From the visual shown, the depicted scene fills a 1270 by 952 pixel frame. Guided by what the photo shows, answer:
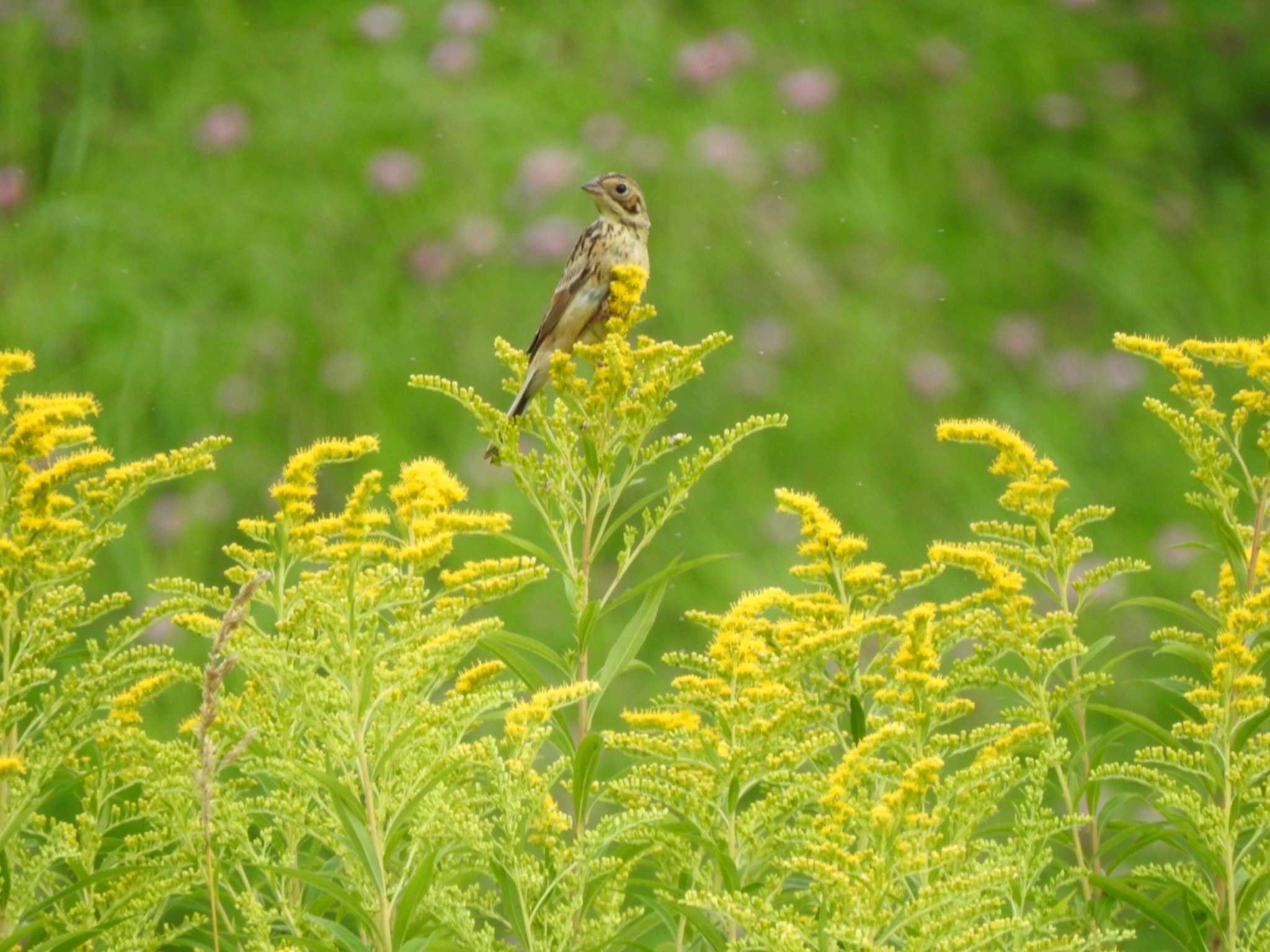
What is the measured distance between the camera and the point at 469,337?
7.23 meters

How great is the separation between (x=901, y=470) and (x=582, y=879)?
501 centimetres

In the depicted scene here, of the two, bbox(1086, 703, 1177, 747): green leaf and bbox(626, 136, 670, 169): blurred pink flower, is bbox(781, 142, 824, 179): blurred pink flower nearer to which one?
bbox(626, 136, 670, 169): blurred pink flower

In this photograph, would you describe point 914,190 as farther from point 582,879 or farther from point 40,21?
point 582,879

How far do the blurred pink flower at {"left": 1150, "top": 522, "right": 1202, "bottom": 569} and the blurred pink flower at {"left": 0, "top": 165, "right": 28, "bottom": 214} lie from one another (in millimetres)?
4629

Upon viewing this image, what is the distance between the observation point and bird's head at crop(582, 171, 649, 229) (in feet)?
14.9

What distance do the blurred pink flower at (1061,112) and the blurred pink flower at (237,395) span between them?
363 centimetres

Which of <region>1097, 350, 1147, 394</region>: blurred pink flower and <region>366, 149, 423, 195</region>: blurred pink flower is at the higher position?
<region>366, 149, 423, 195</region>: blurred pink flower

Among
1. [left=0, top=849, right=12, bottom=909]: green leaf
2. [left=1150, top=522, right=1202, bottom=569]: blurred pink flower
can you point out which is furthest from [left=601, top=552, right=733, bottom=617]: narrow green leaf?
[left=1150, top=522, right=1202, bottom=569]: blurred pink flower

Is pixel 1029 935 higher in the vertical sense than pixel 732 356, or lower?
lower

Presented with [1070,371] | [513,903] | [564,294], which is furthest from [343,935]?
[1070,371]

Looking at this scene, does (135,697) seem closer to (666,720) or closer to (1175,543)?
(666,720)

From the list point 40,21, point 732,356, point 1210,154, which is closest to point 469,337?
point 732,356

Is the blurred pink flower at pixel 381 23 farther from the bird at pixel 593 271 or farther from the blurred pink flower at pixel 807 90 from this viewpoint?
the bird at pixel 593 271

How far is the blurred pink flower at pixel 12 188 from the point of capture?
7.59 m
